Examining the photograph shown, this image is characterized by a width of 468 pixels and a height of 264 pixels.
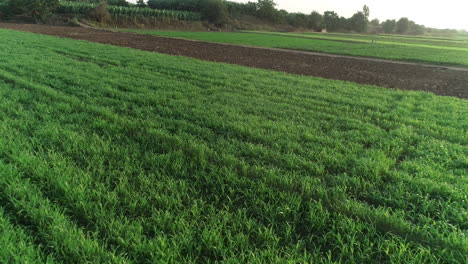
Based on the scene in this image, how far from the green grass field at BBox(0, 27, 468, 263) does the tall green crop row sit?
182 ft

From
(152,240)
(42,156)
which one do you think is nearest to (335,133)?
(152,240)

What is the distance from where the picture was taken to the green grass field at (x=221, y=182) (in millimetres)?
2221

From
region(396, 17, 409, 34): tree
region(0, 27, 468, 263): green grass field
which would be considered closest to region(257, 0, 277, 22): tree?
region(396, 17, 409, 34): tree

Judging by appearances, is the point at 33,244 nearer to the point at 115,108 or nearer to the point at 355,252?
the point at 355,252

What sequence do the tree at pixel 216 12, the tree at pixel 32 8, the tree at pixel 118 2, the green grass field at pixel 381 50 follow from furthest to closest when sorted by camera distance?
1. the tree at pixel 216 12
2. the tree at pixel 118 2
3. the tree at pixel 32 8
4. the green grass field at pixel 381 50

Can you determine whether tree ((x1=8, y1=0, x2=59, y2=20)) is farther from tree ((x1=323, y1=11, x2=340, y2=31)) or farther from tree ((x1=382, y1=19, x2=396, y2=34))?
tree ((x1=382, y1=19, x2=396, y2=34))

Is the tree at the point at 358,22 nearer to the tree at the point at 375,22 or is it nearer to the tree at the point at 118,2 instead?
the tree at the point at 375,22

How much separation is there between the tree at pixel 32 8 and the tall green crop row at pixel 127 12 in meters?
4.30

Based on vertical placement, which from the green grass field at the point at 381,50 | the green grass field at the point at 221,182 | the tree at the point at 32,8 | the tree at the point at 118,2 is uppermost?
the tree at the point at 118,2

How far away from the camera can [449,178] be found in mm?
3527

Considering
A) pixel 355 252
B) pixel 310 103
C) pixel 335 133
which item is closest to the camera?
pixel 355 252

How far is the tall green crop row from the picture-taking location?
49.7 metres

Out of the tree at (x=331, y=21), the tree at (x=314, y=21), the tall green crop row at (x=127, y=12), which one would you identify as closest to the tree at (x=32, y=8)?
the tall green crop row at (x=127, y=12)

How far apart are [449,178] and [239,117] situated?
3659 mm
